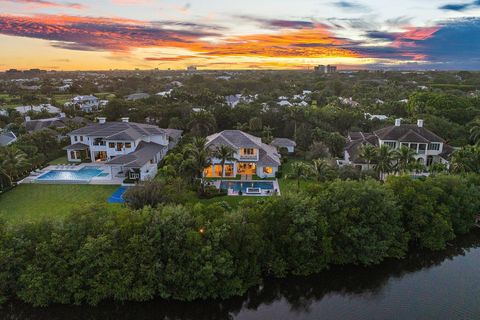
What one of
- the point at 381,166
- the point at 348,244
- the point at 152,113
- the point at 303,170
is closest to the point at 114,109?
the point at 152,113

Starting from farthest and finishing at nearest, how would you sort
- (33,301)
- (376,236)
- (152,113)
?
(152,113) < (376,236) < (33,301)

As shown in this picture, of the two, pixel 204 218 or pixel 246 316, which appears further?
pixel 204 218

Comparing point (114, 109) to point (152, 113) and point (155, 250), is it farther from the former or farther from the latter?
point (155, 250)

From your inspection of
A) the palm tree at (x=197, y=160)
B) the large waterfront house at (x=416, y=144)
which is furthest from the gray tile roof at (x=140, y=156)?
the large waterfront house at (x=416, y=144)

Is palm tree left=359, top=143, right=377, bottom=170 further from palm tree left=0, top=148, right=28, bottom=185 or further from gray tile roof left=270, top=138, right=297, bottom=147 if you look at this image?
palm tree left=0, top=148, right=28, bottom=185

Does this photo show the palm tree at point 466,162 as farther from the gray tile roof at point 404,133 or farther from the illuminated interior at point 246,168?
the illuminated interior at point 246,168

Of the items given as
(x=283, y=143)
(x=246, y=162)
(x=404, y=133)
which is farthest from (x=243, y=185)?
(x=404, y=133)

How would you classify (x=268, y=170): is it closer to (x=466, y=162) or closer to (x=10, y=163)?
(x=466, y=162)
